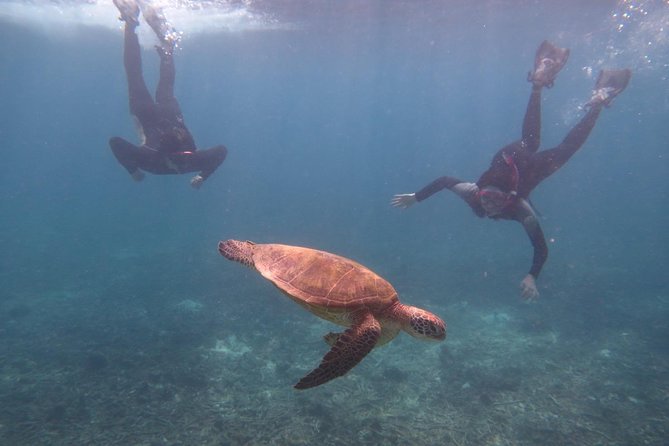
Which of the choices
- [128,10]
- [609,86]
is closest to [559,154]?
[609,86]

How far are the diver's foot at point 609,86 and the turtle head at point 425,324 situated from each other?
886 centimetres

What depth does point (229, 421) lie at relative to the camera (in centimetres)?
667

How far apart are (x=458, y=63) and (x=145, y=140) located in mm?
41411

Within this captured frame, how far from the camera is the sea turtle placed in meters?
3.50

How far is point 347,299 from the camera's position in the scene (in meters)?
3.61

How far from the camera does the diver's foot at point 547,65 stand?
27.2 ft

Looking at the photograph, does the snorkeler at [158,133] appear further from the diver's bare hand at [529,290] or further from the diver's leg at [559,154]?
the diver's leg at [559,154]

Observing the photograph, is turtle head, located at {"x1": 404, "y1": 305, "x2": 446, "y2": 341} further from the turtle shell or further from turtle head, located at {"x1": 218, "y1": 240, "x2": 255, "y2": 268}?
turtle head, located at {"x1": 218, "y1": 240, "x2": 255, "y2": 268}

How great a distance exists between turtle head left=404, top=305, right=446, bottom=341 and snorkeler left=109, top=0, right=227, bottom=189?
6792 mm

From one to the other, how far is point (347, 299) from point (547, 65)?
330 inches

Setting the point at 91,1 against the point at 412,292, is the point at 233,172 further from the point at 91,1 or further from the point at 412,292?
the point at 412,292

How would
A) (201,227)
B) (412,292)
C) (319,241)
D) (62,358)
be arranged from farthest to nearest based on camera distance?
(201,227) → (319,241) → (412,292) → (62,358)

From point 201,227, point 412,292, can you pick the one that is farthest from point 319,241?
point 201,227

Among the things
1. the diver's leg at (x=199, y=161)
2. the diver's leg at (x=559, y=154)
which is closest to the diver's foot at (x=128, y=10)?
the diver's leg at (x=199, y=161)
